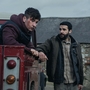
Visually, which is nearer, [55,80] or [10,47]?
[10,47]

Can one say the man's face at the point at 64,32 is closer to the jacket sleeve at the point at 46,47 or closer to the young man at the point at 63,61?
the young man at the point at 63,61

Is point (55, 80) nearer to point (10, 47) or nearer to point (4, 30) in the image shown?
point (4, 30)

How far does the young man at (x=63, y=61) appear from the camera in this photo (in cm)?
641

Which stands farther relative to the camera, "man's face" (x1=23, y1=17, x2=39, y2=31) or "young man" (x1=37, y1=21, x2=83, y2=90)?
"young man" (x1=37, y1=21, x2=83, y2=90)

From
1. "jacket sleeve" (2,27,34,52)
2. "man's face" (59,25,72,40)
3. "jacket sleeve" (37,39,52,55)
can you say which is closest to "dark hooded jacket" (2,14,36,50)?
"jacket sleeve" (2,27,34,52)

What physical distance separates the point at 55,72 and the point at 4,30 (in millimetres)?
2331

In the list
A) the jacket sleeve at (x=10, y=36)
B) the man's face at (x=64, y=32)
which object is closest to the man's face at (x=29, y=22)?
the jacket sleeve at (x=10, y=36)

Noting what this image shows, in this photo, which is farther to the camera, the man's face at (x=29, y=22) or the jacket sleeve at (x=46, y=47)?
the jacket sleeve at (x=46, y=47)

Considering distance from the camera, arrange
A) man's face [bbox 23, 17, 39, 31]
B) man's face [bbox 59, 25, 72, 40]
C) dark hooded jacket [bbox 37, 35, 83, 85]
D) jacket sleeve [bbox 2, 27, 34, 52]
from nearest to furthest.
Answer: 1. jacket sleeve [bbox 2, 27, 34, 52]
2. man's face [bbox 23, 17, 39, 31]
3. dark hooded jacket [bbox 37, 35, 83, 85]
4. man's face [bbox 59, 25, 72, 40]

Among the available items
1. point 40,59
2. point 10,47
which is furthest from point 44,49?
point 10,47

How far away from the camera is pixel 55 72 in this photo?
6.45 metres

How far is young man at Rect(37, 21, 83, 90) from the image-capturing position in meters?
6.41

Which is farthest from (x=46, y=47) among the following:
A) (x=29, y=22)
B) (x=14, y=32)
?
(x=14, y=32)

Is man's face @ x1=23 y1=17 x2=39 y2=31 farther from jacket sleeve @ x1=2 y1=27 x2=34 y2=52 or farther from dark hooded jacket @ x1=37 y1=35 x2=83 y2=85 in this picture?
dark hooded jacket @ x1=37 y1=35 x2=83 y2=85
